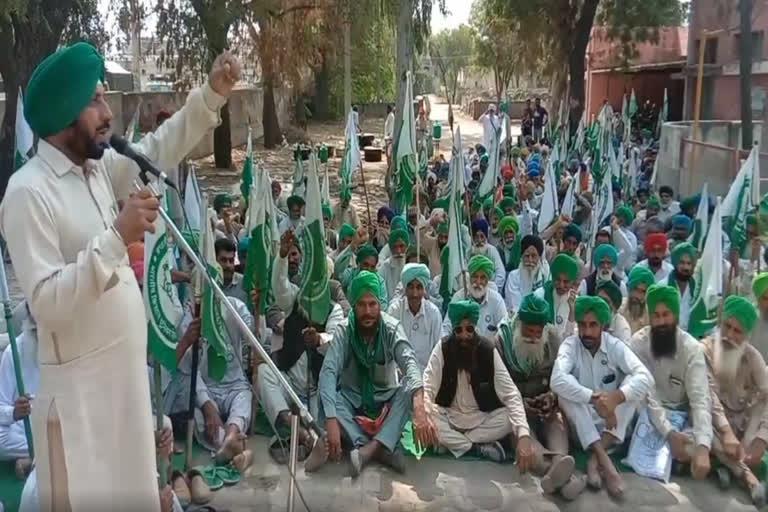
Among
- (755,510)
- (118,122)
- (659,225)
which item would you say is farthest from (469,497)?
(118,122)

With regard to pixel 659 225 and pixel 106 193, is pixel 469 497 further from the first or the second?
pixel 659 225

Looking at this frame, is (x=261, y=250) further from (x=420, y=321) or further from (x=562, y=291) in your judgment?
(x=562, y=291)

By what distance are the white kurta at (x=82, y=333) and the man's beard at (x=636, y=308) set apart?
387cm

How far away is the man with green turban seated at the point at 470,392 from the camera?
441 centimetres

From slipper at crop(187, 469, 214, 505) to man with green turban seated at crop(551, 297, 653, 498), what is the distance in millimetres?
1858

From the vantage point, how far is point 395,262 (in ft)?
21.1

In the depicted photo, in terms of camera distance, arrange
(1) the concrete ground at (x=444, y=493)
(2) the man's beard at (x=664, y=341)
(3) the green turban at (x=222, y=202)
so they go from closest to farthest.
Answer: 1. (1) the concrete ground at (x=444, y=493)
2. (2) the man's beard at (x=664, y=341)
3. (3) the green turban at (x=222, y=202)

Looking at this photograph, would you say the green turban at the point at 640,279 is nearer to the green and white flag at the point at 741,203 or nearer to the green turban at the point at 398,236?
the green and white flag at the point at 741,203

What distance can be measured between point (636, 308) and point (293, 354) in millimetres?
2207

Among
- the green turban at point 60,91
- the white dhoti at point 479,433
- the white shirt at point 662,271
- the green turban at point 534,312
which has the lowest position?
the white dhoti at point 479,433

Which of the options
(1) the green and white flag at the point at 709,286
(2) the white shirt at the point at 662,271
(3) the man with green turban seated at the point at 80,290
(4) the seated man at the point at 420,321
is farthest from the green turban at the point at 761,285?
(3) the man with green turban seated at the point at 80,290

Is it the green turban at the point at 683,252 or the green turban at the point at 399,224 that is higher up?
the green turban at the point at 399,224

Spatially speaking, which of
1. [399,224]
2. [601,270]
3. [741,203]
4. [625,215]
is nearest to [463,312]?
[601,270]

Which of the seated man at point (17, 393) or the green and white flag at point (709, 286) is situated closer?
the seated man at point (17, 393)
